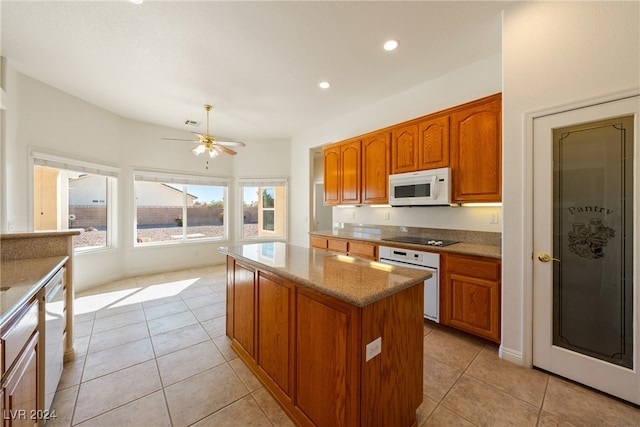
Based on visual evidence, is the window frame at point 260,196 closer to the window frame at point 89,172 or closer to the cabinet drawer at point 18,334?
the window frame at point 89,172

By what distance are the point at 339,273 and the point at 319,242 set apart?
8.41 feet

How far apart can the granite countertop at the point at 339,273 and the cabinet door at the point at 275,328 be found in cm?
11

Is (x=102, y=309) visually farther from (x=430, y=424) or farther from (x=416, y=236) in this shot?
(x=416, y=236)

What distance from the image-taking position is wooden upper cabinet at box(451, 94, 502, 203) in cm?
233

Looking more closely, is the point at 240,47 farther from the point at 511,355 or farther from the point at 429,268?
the point at 511,355

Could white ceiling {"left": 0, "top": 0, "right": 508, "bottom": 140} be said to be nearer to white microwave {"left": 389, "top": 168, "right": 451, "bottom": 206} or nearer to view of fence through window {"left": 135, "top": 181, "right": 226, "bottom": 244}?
white microwave {"left": 389, "top": 168, "right": 451, "bottom": 206}

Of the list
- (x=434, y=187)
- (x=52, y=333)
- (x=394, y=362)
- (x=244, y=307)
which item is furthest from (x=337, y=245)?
(x=52, y=333)

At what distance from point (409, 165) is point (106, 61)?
141 inches

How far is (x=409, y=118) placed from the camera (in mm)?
3359

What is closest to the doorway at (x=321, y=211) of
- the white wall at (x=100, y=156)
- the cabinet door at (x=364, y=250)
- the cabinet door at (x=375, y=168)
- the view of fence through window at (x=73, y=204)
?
the white wall at (x=100, y=156)

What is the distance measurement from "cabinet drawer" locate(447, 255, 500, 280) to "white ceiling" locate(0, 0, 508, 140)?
2.10 m

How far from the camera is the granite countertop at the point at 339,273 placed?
113cm

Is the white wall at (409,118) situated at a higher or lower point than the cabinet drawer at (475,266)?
higher

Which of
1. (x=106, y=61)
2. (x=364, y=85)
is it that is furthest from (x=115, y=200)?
(x=364, y=85)
